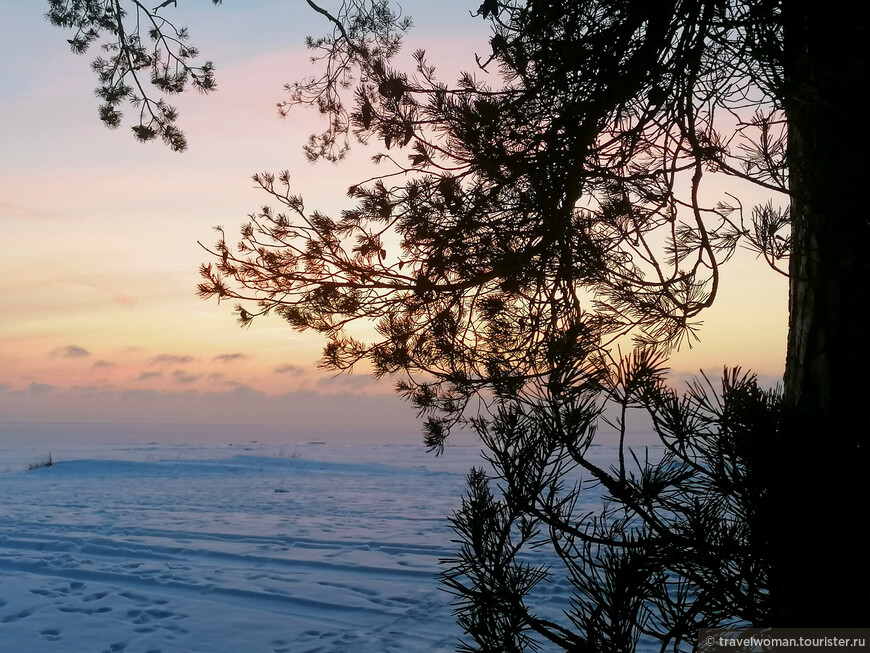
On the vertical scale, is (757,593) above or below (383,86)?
below

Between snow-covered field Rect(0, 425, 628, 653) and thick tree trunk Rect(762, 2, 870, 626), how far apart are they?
3171 mm

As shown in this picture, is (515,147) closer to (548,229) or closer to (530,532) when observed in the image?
(548,229)

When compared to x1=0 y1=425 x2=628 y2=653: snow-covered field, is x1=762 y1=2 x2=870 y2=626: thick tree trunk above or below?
above

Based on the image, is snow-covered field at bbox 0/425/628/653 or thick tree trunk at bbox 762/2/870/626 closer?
thick tree trunk at bbox 762/2/870/626

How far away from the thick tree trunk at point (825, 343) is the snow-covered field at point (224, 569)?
317 cm

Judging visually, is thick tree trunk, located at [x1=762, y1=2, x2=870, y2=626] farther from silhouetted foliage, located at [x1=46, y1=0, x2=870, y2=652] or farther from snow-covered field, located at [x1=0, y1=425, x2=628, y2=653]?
snow-covered field, located at [x1=0, y1=425, x2=628, y2=653]

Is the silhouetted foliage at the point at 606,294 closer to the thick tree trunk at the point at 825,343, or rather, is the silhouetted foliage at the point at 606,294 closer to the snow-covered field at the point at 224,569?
the thick tree trunk at the point at 825,343

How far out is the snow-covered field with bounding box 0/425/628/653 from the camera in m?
4.68

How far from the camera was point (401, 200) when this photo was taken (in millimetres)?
3482

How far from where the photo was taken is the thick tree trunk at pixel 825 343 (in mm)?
1616

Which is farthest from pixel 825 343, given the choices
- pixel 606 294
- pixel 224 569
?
pixel 224 569

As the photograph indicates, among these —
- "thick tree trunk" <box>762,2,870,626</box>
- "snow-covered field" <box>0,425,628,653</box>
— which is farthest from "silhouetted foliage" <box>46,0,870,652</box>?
"snow-covered field" <box>0,425,628,653</box>

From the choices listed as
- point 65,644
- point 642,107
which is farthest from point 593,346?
point 65,644

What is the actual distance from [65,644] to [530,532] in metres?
3.91
